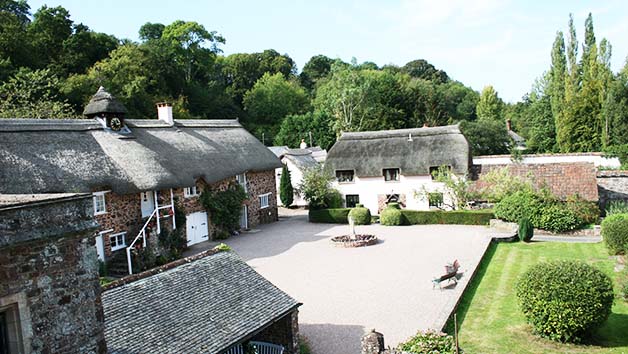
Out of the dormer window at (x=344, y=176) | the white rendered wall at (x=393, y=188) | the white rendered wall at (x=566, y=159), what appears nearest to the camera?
the white rendered wall at (x=393, y=188)

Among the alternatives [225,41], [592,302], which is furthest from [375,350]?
[225,41]

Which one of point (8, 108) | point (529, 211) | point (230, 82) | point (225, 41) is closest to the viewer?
point (529, 211)

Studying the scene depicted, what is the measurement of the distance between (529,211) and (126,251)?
20.4 meters

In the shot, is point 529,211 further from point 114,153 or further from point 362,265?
point 114,153

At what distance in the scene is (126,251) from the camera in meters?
22.3

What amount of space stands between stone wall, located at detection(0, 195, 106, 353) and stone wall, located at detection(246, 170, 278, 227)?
24466 mm

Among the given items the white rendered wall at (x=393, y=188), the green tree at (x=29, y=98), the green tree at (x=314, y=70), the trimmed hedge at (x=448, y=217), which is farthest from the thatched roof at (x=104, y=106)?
the green tree at (x=314, y=70)

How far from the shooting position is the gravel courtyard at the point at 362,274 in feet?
46.2

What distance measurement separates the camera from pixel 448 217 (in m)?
29.2

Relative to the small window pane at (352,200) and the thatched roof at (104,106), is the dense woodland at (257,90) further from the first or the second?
the small window pane at (352,200)

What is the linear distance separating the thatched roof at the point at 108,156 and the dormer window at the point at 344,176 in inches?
282

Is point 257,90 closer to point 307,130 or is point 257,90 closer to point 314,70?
point 307,130

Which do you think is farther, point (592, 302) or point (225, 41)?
point (225, 41)

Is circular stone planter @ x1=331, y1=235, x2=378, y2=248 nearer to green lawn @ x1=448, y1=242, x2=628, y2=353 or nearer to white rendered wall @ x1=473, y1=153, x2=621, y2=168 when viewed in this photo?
green lawn @ x1=448, y1=242, x2=628, y2=353
